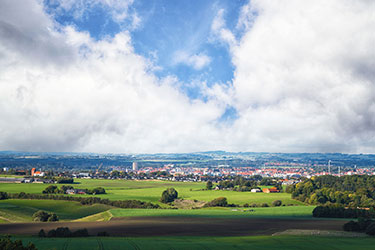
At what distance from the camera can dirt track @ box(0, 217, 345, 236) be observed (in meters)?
48.5

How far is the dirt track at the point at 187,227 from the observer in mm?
48500

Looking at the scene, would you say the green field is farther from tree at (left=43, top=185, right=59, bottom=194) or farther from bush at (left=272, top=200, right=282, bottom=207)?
tree at (left=43, top=185, right=59, bottom=194)

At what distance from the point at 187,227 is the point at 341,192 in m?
72.1

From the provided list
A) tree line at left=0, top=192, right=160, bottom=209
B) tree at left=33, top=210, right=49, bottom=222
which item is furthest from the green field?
tree line at left=0, top=192, right=160, bottom=209

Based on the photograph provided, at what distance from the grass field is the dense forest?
57383mm

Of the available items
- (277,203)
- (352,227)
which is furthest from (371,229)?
(277,203)

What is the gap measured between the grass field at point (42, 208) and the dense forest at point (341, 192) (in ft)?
188

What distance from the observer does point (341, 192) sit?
10794cm

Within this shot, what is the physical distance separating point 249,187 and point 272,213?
6788 cm

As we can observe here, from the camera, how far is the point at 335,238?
44.9 metres

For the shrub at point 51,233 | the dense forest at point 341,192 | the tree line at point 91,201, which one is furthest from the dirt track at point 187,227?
the dense forest at point 341,192

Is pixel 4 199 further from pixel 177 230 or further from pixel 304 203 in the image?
pixel 304 203

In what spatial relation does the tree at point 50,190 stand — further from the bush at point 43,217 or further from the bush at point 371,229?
the bush at point 371,229

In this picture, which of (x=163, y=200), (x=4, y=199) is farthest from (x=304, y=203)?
(x=4, y=199)
